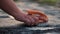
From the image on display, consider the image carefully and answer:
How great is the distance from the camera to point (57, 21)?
5.96ft

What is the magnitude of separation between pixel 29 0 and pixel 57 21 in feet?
7.63

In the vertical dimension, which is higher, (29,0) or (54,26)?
(29,0)

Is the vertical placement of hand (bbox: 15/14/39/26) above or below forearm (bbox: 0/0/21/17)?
below

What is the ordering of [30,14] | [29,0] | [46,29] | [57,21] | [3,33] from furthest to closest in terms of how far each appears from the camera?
[29,0], [57,21], [30,14], [46,29], [3,33]

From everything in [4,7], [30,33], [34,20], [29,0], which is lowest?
[30,33]

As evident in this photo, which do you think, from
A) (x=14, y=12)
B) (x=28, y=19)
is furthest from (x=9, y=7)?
(x=28, y=19)

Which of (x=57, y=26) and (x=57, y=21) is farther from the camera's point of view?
(x=57, y=21)

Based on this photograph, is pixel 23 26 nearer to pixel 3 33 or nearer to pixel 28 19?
pixel 28 19

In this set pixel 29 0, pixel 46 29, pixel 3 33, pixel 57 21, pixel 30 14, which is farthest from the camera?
pixel 29 0

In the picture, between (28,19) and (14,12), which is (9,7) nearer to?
(14,12)

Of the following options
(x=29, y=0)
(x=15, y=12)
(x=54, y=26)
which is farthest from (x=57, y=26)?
(x=29, y=0)

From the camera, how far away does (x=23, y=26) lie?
1606 mm

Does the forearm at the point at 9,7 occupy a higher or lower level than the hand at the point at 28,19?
higher

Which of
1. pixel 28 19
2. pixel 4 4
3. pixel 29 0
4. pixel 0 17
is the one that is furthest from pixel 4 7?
pixel 29 0
